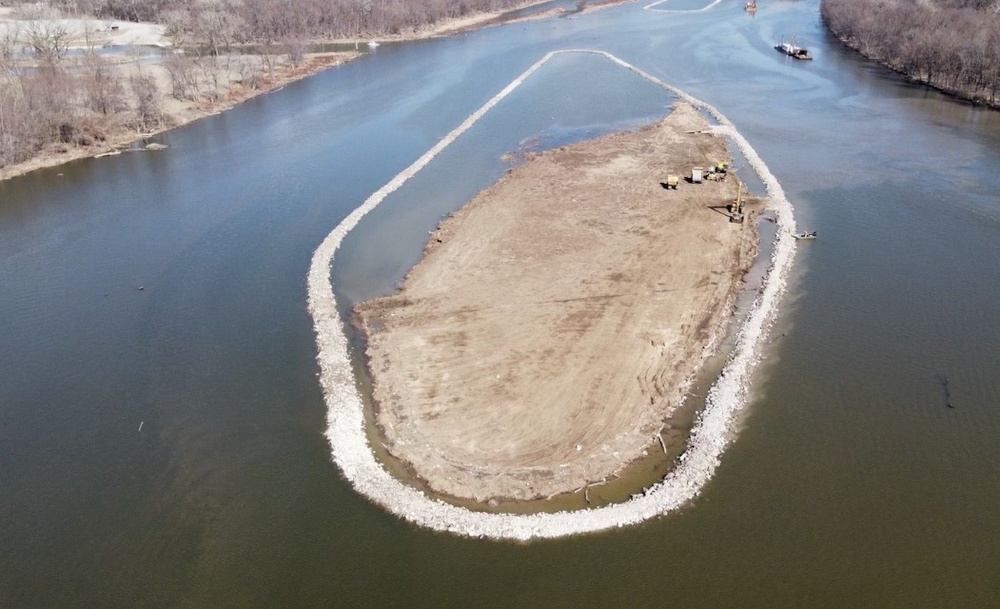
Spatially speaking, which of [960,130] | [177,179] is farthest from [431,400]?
[960,130]

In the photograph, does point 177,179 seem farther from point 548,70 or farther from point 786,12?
point 786,12

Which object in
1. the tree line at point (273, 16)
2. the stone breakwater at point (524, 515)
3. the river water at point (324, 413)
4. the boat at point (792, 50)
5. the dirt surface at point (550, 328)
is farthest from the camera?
the tree line at point (273, 16)

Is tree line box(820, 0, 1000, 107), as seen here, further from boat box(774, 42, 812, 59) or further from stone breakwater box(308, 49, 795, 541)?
stone breakwater box(308, 49, 795, 541)

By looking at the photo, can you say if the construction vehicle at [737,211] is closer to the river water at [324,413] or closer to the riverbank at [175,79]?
the river water at [324,413]

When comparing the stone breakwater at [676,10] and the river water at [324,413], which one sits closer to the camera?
the river water at [324,413]

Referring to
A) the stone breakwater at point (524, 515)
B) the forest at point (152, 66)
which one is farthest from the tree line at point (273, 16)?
the stone breakwater at point (524, 515)

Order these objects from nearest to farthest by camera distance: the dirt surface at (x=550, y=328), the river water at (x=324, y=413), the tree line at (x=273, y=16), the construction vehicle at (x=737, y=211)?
the river water at (x=324, y=413), the dirt surface at (x=550, y=328), the construction vehicle at (x=737, y=211), the tree line at (x=273, y=16)
